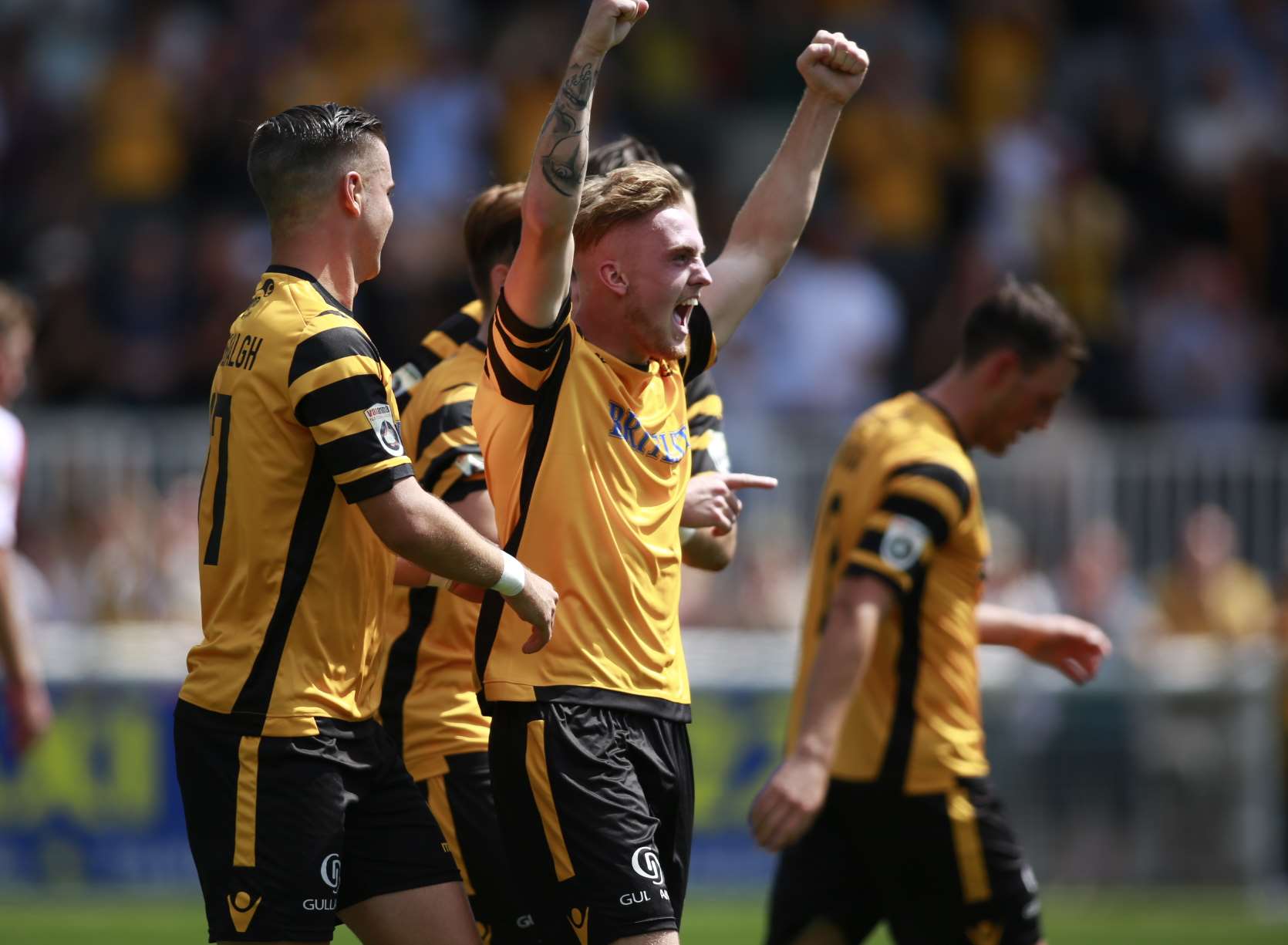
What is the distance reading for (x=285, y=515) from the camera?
473 cm

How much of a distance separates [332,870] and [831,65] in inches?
108

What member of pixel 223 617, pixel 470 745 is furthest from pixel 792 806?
pixel 223 617

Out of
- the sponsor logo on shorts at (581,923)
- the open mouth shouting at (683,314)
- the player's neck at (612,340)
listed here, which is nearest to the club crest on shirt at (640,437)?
the player's neck at (612,340)

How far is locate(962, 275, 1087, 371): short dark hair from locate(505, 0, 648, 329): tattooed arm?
2.39 m

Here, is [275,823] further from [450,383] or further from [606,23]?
[606,23]

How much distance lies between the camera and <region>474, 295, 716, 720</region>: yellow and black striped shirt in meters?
4.77

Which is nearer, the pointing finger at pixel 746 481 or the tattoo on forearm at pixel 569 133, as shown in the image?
the tattoo on forearm at pixel 569 133

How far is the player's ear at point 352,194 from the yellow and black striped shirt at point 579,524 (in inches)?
19.7

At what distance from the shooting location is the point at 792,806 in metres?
5.67

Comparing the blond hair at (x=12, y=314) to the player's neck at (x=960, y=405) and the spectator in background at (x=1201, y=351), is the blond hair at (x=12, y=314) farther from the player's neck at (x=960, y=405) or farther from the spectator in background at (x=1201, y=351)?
the spectator in background at (x=1201, y=351)

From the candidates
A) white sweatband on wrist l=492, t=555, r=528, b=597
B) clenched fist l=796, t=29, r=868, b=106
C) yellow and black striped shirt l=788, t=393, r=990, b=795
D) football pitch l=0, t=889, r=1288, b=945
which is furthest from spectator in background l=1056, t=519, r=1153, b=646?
white sweatband on wrist l=492, t=555, r=528, b=597

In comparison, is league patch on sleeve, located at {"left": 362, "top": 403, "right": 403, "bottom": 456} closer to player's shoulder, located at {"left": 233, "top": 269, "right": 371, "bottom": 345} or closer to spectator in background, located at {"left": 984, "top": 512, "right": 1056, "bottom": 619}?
player's shoulder, located at {"left": 233, "top": 269, "right": 371, "bottom": 345}

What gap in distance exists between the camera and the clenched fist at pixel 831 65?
18.5ft

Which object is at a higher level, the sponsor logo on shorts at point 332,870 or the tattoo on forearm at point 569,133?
the tattoo on forearm at point 569,133
